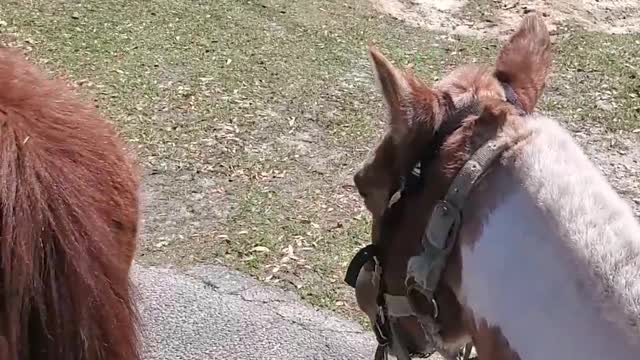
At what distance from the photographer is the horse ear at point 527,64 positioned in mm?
2406

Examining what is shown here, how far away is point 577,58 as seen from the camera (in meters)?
6.39

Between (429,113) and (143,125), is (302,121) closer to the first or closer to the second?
(143,125)

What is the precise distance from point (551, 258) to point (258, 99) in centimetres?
385

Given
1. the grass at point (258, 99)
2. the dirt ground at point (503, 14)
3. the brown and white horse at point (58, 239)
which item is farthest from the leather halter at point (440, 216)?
the dirt ground at point (503, 14)

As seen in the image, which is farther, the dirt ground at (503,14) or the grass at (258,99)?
the dirt ground at (503,14)

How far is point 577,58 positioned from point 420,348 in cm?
427

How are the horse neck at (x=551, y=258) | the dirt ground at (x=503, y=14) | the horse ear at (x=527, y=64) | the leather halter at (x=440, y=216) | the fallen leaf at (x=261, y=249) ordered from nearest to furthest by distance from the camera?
the horse neck at (x=551, y=258) → the leather halter at (x=440, y=216) → the horse ear at (x=527, y=64) → the fallen leaf at (x=261, y=249) → the dirt ground at (x=503, y=14)

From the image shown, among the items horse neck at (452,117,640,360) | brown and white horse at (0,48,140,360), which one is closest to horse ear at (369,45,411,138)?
horse neck at (452,117,640,360)

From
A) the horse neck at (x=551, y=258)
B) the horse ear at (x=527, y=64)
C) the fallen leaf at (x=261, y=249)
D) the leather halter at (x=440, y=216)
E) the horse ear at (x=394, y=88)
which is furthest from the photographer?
the fallen leaf at (x=261, y=249)

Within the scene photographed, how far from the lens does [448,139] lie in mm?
2193

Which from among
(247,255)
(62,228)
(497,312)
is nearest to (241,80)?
(247,255)

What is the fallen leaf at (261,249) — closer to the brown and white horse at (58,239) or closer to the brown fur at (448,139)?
the brown fur at (448,139)

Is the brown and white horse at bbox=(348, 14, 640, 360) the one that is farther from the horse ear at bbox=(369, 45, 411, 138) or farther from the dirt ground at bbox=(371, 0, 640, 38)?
the dirt ground at bbox=(371, 0, 640, 38)

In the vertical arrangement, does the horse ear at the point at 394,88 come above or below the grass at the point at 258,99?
above
